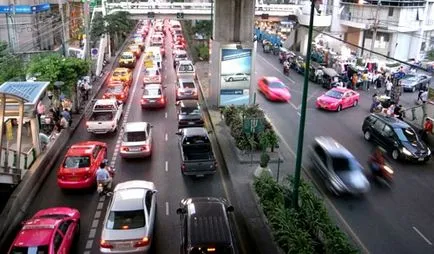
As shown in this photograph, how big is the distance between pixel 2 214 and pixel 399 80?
32.4 m

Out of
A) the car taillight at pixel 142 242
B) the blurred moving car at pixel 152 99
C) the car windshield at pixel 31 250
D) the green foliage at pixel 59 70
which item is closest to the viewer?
the car windshield at pixel 31 250

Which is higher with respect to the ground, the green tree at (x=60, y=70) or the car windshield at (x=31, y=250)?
the green tree at (x=60, y=70)

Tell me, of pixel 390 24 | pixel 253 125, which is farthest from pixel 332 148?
pixel 390 24

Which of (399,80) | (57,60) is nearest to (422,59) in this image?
(399,80)

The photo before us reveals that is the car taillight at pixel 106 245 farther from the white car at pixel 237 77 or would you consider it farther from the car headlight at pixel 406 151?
the white car at pixel 237 77

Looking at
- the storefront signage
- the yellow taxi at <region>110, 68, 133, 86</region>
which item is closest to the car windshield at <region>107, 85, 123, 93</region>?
the yellow taxi at <region>110, 68, 133, 86</region>

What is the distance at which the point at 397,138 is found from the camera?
22844 millimetres

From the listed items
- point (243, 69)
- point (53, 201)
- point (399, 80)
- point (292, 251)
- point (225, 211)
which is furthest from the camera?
point (399, 80)

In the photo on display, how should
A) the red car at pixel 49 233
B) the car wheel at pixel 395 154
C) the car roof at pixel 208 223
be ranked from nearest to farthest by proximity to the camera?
1. the red car at pixel 49 233
2. the car roof at pixel 208 223
3. the car wheel at pixel 395 154

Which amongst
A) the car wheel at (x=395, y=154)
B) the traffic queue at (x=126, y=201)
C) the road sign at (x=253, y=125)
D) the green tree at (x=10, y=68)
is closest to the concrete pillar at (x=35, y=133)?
the traffic queue at (x=126, y=201)

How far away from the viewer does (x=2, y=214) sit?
1565 centimetres

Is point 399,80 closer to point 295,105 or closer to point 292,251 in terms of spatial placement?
point 295,105

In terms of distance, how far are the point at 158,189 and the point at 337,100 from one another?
664 inches

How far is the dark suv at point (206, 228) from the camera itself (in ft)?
40.0
